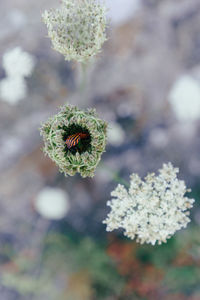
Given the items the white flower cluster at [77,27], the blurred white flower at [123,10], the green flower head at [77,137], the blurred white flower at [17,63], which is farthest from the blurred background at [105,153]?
the green flower head at [77,137]

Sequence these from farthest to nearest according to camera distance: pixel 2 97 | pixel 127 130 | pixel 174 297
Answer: pixel 127 130, pixel 174 297, pixel 2 97

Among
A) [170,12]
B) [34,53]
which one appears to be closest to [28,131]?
[34,53]

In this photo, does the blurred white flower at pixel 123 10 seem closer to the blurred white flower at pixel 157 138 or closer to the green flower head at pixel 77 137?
the blurred white flower at pixel 157 138

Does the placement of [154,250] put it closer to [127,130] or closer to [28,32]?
[127,130]

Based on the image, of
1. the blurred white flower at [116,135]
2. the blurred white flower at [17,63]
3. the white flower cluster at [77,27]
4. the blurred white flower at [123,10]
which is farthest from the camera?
the blurred white flower at [116,135]

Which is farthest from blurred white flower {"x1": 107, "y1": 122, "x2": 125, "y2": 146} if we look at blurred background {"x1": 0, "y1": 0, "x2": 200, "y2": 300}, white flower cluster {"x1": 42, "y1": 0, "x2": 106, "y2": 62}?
white flower cluster {"x1": 42, "y1": 0, "x2": 106, "y2": 62}

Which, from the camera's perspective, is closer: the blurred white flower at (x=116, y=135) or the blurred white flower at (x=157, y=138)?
the blurred white flower at (x=116, y=135)

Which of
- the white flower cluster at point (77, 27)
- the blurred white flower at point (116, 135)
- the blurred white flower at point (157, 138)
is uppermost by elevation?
the blurred white flower at point (157, 138)
